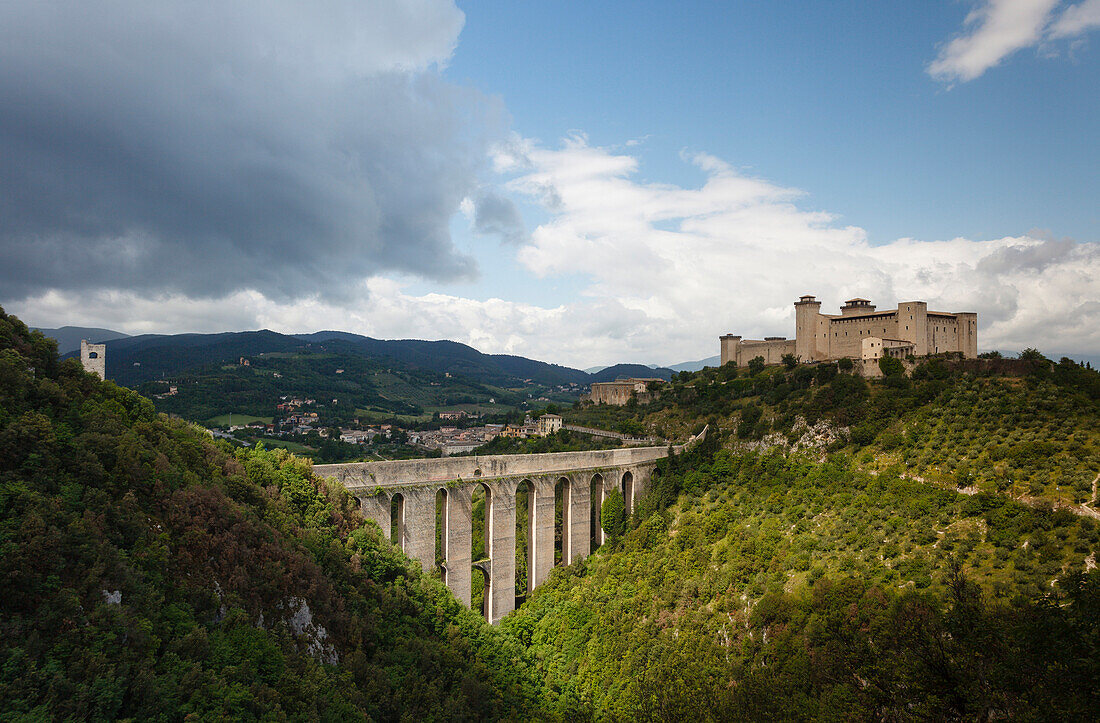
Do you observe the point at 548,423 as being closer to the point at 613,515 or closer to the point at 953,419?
the point at 613,515

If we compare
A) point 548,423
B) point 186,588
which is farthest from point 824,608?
point 548,423

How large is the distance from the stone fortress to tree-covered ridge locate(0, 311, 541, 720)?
115ft

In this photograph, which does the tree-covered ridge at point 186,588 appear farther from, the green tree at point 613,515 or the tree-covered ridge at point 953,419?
the tree-covered ridge at point 953,419

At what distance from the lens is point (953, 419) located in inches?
1166

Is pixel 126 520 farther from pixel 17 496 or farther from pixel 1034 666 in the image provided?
pixel 1034 666

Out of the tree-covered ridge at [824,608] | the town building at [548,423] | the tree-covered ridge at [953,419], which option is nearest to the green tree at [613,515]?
the tree-covered ridge at [824,608]

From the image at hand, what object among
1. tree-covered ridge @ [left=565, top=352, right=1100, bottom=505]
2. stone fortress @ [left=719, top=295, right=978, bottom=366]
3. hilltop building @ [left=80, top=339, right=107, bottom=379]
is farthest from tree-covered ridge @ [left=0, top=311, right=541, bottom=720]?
stone fortress @ [left=719, top=295, right=978, bottom=366]

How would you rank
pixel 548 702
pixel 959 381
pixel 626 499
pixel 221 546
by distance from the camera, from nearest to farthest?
1. pixel 221 546
2. pixel 548 702
3. pixel 959 381
4. pixel 626 499

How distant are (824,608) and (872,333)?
1260 inches

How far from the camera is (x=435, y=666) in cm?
2167

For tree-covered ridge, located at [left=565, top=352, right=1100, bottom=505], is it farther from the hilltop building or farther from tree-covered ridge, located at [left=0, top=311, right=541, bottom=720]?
the hilltop building

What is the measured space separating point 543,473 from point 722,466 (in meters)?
11.4

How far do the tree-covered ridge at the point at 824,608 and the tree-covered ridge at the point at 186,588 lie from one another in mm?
5694

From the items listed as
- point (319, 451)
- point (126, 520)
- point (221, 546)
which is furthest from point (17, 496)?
point (319, 451)
